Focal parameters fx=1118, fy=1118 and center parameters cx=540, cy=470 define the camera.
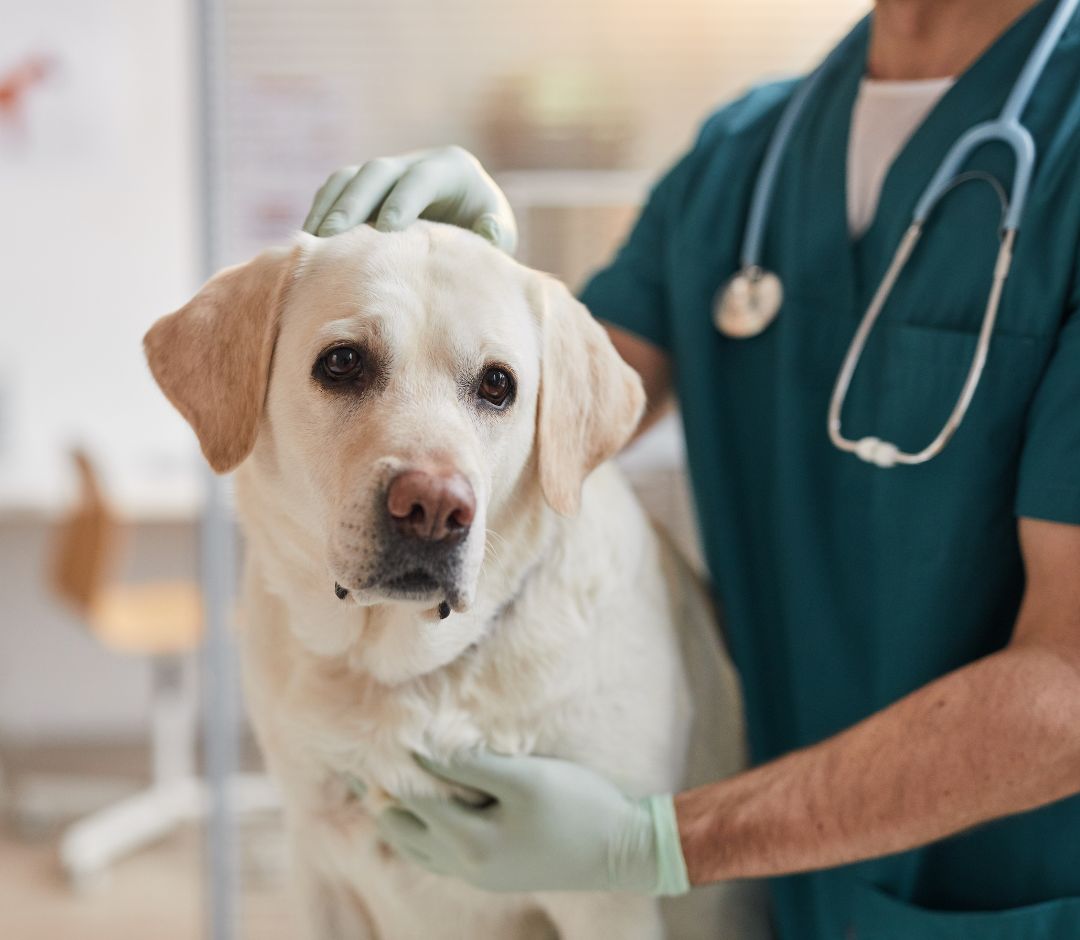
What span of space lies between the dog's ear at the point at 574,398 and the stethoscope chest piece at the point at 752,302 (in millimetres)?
191

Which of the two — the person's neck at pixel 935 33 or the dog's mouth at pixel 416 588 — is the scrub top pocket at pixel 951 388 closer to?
the person's neck at pixel 935 33

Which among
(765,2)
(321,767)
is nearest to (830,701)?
(321,767)

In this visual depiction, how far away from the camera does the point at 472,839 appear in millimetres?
932

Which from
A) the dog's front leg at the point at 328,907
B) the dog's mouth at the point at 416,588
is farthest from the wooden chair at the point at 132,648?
the dog's mouth at the point at 416,588

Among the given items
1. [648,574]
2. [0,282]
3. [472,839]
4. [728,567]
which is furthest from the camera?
[0,282]

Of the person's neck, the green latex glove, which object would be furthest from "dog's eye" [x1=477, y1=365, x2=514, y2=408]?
the person's neck

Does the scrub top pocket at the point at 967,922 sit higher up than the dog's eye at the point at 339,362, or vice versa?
the dog's eye at the point at 339,362

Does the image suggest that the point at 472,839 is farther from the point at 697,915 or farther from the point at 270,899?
the point at 270,899

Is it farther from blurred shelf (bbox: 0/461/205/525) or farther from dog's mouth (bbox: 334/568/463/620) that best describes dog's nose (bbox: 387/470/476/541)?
blurred shelf (bbox: 0/461/205/525)

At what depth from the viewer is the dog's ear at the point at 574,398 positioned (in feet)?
3.03

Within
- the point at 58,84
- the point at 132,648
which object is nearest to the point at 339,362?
the point at 132,648

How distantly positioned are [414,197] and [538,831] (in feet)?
1.74

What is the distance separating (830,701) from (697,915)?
25cm

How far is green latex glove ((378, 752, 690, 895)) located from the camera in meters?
0.92
